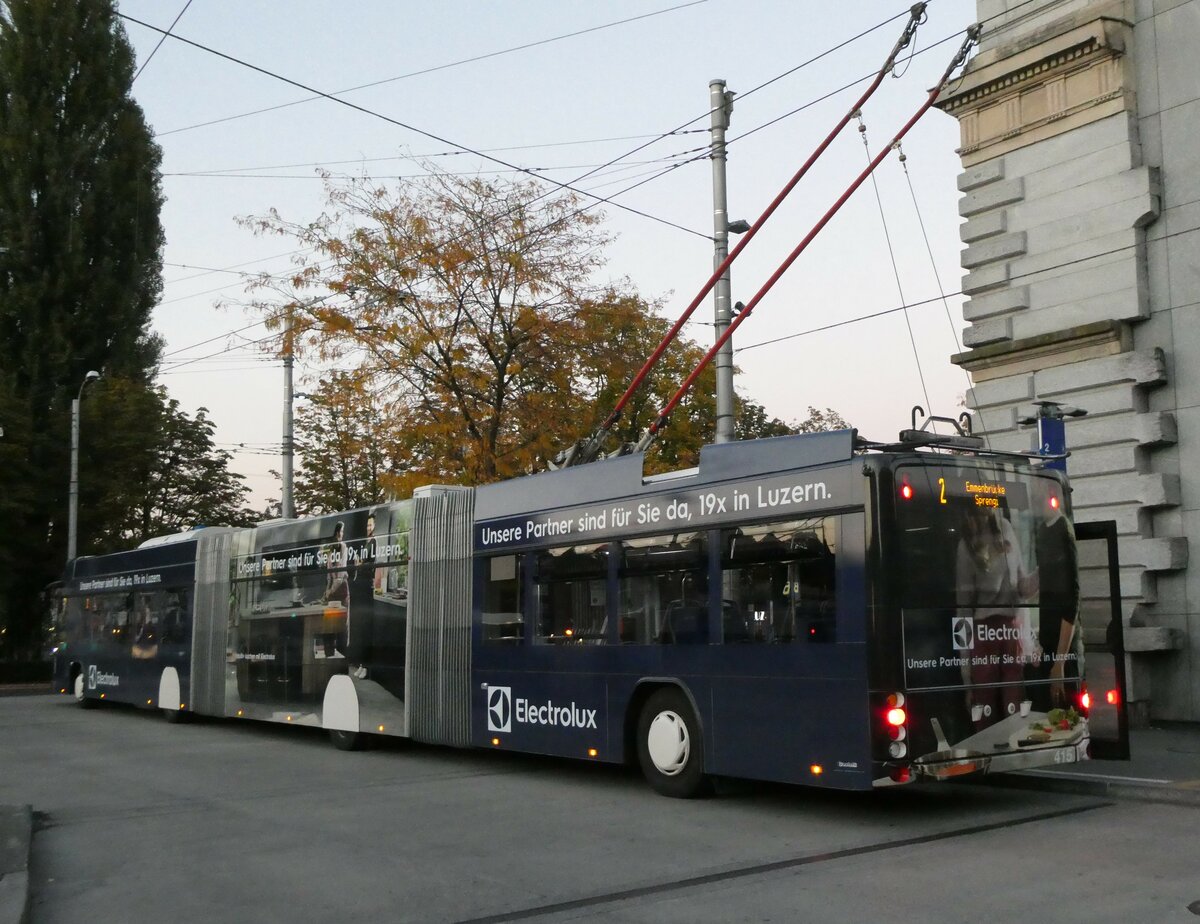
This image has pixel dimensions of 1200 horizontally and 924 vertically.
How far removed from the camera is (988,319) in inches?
666

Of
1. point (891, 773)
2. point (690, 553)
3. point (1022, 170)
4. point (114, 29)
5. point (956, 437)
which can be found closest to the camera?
point (891, 773)

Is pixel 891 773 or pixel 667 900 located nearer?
pixel 667 900

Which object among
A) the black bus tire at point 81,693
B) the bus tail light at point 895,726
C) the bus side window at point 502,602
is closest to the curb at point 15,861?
the bus side window at point 502,602

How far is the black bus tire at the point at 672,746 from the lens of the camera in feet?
36.5

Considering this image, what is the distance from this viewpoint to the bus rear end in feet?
31.1

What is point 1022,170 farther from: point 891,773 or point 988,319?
point 891,773

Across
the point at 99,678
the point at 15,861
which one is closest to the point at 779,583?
the point at 15,861

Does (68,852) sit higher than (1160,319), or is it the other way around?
(1160,319)

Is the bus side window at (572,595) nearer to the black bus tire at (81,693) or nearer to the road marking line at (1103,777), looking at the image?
the road marking line at (1103,777)

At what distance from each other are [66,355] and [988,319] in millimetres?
31544

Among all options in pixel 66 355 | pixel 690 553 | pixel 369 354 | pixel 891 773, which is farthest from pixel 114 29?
pixel 891 773

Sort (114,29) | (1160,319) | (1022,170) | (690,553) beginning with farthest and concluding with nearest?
(114,29) → (1022,170) → (1160,319) → (690,553)

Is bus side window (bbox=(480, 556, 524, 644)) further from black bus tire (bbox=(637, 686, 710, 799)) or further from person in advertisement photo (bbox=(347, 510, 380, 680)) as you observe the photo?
person in advertisement photo (bbox=(347, 510, 380, 680))

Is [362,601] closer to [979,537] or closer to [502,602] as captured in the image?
[502,602]
